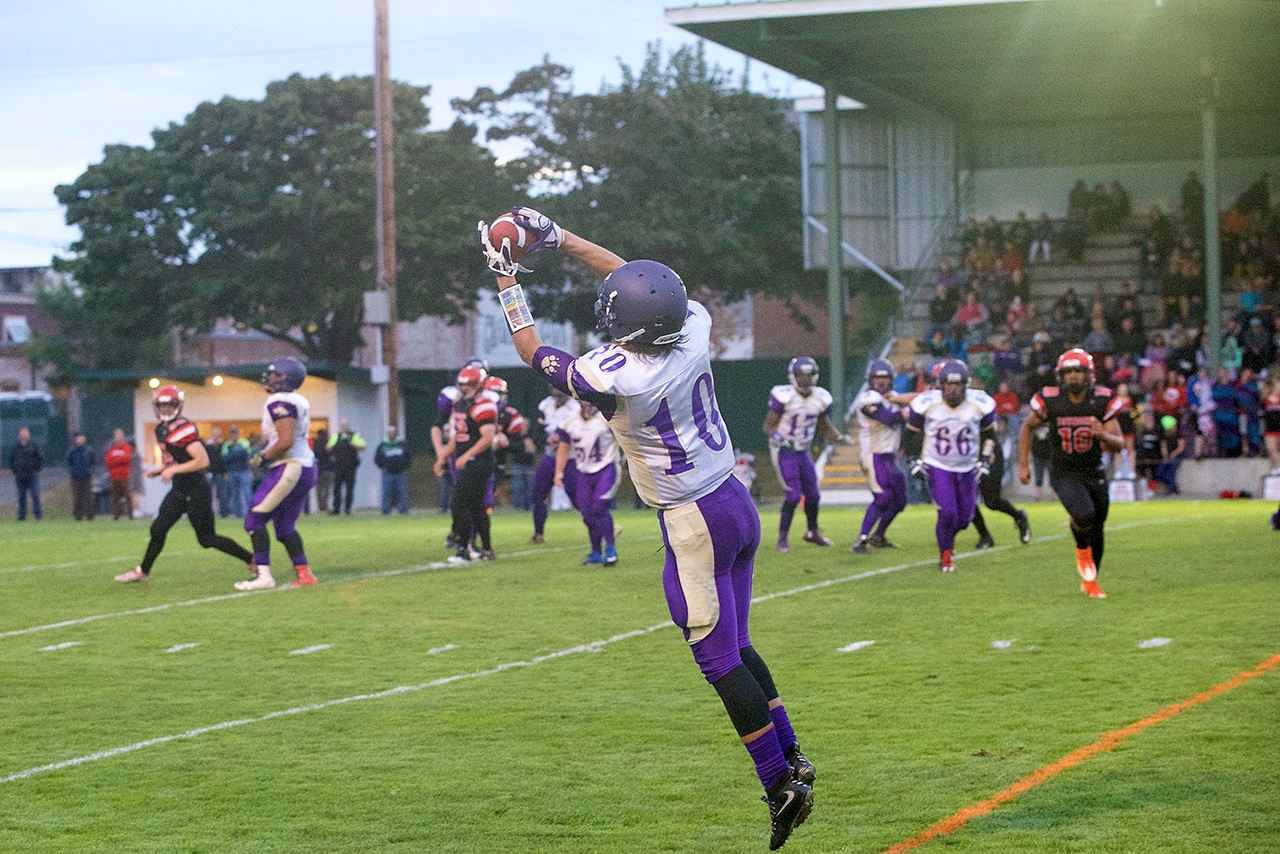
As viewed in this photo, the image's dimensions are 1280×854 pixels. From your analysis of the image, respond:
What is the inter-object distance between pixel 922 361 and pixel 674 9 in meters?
8.28

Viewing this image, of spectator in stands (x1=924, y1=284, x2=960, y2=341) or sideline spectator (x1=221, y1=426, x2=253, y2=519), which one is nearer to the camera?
sideline spectator (x1=221, y1=426, x2=253, y2=519)

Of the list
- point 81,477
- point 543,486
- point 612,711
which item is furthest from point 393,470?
point 612,711

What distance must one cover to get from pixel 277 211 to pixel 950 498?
28.4 m

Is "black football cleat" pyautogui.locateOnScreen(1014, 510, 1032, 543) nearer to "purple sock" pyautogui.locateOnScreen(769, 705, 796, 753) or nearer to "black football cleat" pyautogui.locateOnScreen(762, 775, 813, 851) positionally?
"purple sock" pyautogui.locateOnScreen(769, 705, 796, 753)

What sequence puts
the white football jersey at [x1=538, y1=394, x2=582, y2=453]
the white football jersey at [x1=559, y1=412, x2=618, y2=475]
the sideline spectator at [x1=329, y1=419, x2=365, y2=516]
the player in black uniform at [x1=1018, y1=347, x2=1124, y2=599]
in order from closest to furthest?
the player in black uniform at [x1=1018, y1=347, x2=1124, y2=599], the white football jersey at [x1=559, y1=412, x2=618, y2=475], the white football jersey at [x1=538, y1=394, x2=582, y2=453], the sideline spectator at [x1=329, y1=419, x2=365, y2=516]

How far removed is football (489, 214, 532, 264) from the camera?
5.89 meters

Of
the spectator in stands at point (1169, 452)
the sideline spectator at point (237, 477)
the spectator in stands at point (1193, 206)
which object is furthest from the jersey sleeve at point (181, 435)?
the spectator in stands at point (1193, 206)

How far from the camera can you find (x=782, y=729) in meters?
5.88

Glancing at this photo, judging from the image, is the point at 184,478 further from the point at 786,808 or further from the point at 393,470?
the point at 393,470

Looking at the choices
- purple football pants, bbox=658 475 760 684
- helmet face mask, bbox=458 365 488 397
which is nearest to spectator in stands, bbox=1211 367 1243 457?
helmet face mask, bbox=458 365 488 397

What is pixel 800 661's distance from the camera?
9914 mm

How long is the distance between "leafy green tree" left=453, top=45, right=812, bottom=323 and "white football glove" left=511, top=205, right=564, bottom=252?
32796 millimetres

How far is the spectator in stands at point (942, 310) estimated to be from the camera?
31859 millimetres

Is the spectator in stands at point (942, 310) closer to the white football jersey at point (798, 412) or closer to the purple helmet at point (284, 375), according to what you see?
the white football jersey at point (798, 412)
